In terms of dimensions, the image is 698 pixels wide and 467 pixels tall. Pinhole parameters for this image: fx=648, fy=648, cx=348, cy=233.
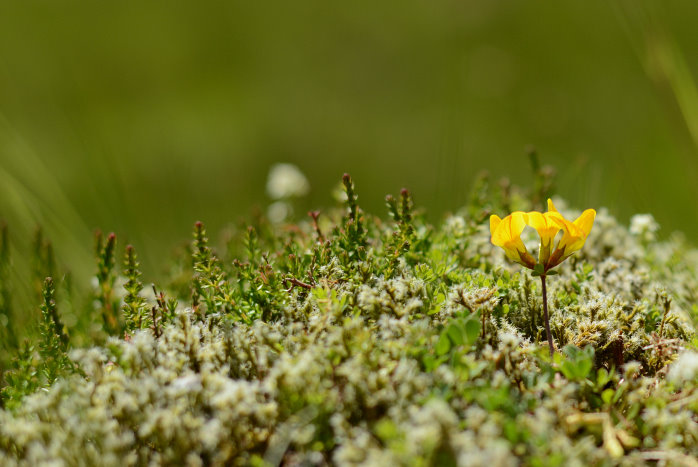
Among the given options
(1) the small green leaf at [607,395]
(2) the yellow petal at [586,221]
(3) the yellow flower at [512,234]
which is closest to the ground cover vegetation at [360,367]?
(1) the small green leaf at [607,395]

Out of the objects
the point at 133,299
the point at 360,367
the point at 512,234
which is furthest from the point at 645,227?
the point at 133,299

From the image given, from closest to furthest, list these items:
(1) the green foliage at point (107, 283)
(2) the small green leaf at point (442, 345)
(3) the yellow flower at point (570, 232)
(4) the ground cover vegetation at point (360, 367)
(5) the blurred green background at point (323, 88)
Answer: (4) the ground cover vegetation at point (360, 367)
(2) the small green leaf at point (442, 345)
(3) the yellow flower at point (570, 232)
(1) the green foliage at point (107, 283)
(5) the blurred green background at point (323, 88)

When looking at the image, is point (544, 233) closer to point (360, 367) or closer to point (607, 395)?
point (607, 395)

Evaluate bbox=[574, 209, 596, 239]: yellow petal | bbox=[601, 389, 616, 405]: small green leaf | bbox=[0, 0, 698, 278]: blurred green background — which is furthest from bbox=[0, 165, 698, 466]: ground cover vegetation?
bbox=[0, 0, 698, 278]: blurred green background

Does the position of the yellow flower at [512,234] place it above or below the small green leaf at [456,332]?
above

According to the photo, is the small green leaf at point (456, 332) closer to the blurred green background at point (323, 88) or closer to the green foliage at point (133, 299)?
the green foliage at point (133, 299)

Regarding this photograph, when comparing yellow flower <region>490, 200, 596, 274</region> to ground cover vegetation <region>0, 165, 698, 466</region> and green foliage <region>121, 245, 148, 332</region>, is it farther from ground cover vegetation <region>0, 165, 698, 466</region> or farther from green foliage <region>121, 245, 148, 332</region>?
green foliage <region>121, 245, 148, 332</region>
